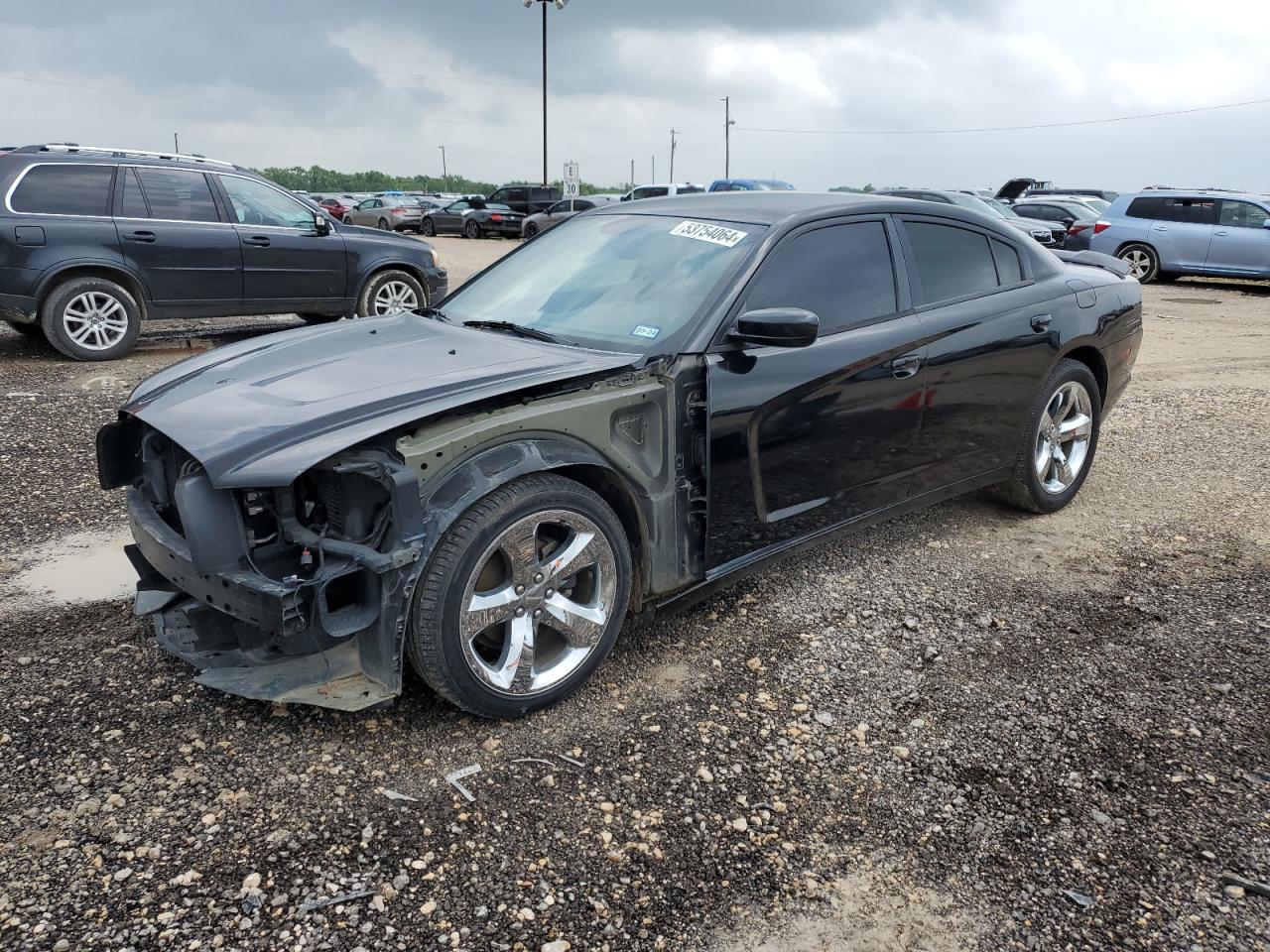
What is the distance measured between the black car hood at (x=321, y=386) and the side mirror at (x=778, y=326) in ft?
1.32

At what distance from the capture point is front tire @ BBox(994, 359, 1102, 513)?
4.62 m

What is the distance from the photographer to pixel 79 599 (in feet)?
12.6

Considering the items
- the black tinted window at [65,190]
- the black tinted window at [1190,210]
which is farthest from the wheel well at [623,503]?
the black tinted window at [1190,210]

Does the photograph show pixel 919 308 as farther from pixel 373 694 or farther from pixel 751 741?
pixel 373 694

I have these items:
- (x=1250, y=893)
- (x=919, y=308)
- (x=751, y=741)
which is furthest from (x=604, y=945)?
(x=919, y=308)

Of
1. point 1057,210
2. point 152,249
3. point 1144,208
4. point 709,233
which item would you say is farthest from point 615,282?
point 1057,210

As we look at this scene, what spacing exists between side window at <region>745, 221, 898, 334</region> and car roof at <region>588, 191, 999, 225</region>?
91mm

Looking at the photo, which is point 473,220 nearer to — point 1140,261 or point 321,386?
point 1140,261

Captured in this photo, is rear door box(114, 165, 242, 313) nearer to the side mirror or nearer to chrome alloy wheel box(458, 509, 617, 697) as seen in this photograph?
chrome alloy wheel box(458, 509, 617, 697)

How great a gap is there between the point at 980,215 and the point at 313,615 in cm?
346

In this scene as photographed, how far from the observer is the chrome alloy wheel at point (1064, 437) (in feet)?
15.6

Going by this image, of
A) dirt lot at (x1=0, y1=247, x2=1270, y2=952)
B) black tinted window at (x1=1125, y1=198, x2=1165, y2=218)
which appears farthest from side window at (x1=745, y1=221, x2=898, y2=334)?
black tinted window at (x1=1125, y1=198, x2=1165, y2=218)

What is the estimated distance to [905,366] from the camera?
12.5ft

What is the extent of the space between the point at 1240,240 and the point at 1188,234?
0.80 m
